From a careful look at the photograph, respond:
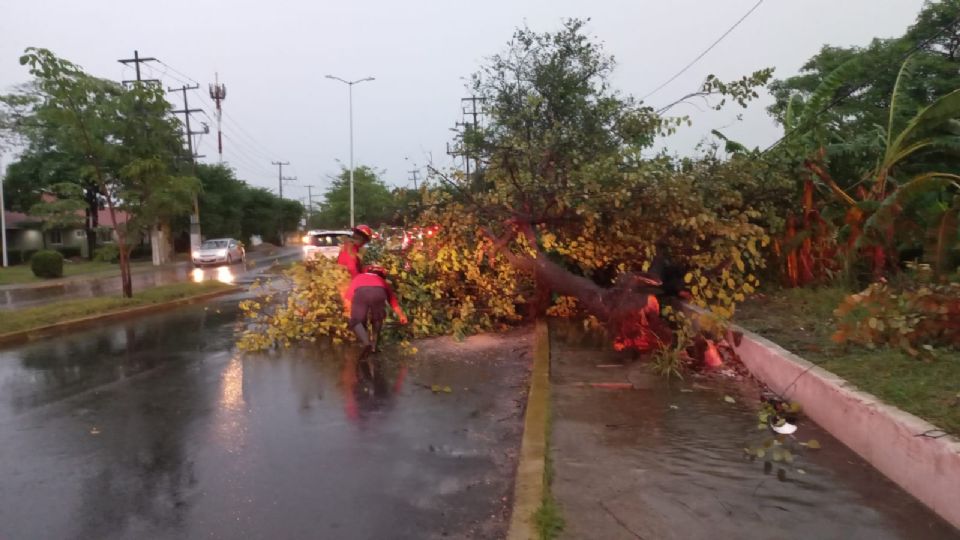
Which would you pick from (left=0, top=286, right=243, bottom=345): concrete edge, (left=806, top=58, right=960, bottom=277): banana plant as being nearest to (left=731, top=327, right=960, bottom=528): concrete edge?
(left=806, top=58, right=960, bottom=277): banana plant

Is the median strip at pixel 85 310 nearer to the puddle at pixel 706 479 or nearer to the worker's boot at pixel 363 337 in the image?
the worker's boot at pixel 363 337

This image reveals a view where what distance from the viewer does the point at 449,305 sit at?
10352 mm

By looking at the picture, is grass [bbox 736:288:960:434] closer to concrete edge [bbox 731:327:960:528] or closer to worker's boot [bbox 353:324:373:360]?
concrete edge [bbox 731:327:960:528]

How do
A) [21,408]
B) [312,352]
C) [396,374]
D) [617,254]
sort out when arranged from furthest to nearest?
[617,254]
[312,352]
[396,374]
[21,408]

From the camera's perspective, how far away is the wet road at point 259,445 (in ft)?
12.7

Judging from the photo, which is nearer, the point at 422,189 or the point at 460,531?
the point at 460,531

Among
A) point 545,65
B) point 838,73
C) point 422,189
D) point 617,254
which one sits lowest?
point 617,254

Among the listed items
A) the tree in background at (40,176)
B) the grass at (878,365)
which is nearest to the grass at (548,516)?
the grass at (878,365)

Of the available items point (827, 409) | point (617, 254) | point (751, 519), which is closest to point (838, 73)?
point (617, 254)

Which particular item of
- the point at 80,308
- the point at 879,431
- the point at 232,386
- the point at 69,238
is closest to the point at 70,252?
the point at 69,238

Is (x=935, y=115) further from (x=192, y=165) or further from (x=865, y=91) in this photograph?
(x=192, y=165)

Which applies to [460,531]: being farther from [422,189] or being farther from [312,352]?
[422,189]

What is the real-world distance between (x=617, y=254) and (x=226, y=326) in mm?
6645

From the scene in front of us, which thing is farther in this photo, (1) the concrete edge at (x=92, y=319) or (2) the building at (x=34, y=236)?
(2) the building at (x=34, y=236)
